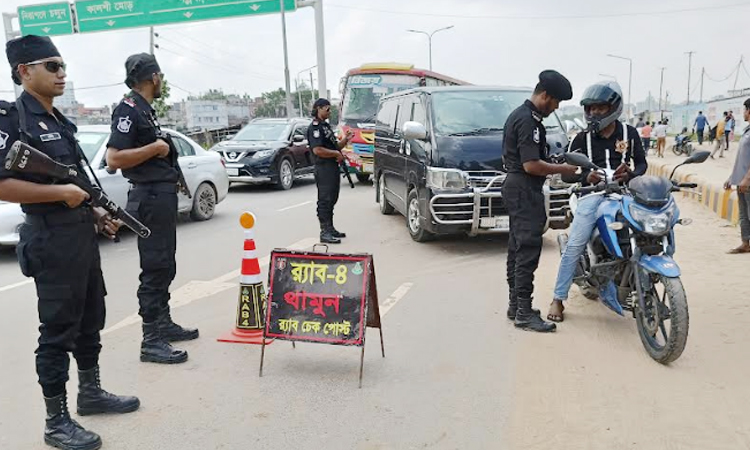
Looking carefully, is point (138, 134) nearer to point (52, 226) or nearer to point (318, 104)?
point (52, 226)

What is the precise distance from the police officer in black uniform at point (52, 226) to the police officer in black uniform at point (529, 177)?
2776 millimetres

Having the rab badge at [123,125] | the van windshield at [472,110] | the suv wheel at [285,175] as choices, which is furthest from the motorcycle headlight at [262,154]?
the rab badge at [123,125]

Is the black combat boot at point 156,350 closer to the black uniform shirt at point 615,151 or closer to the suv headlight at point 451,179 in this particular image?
the black uniform shirt at point 615,151

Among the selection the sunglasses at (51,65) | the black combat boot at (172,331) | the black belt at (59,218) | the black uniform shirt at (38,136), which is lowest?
the black combat boot at (172,331)

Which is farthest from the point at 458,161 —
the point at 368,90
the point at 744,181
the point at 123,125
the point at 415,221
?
the point at 368,90

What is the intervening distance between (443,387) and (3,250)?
21.5 ft

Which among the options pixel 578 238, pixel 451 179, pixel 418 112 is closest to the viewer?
pixel 578 238

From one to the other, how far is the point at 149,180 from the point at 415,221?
14.0ft

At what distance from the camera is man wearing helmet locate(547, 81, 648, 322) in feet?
14.2

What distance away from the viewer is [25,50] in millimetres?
2764

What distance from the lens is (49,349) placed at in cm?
286

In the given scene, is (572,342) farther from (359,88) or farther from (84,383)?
(359,88)

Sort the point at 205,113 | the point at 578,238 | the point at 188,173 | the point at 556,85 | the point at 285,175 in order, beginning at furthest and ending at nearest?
the point at 205,113, the point at 285,175, the point at 188,173, the point at 578,238, the point at 556,85

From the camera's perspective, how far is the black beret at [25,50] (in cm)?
276
